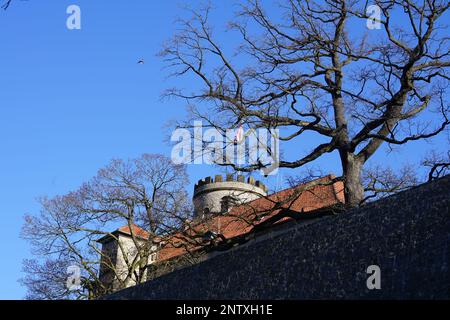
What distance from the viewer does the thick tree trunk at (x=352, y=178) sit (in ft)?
41.5

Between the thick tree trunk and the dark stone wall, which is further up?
the thick tree trunk

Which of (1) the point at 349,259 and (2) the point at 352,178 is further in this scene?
(2) the point at 352,178

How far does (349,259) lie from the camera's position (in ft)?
12.3

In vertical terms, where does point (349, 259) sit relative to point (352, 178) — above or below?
below

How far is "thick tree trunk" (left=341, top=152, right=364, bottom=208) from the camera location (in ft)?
41.5

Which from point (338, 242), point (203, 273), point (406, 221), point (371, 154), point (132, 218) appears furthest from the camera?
point (132, 218)

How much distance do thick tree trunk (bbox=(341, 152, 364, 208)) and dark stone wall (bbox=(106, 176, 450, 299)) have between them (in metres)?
8.47

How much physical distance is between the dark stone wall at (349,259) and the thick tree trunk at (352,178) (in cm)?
847

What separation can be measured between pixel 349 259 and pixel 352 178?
9323mm

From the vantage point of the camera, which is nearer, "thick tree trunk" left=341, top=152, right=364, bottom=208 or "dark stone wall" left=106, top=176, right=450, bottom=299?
"dark stone wall" left=106, top=176, right=450, bottom=299
